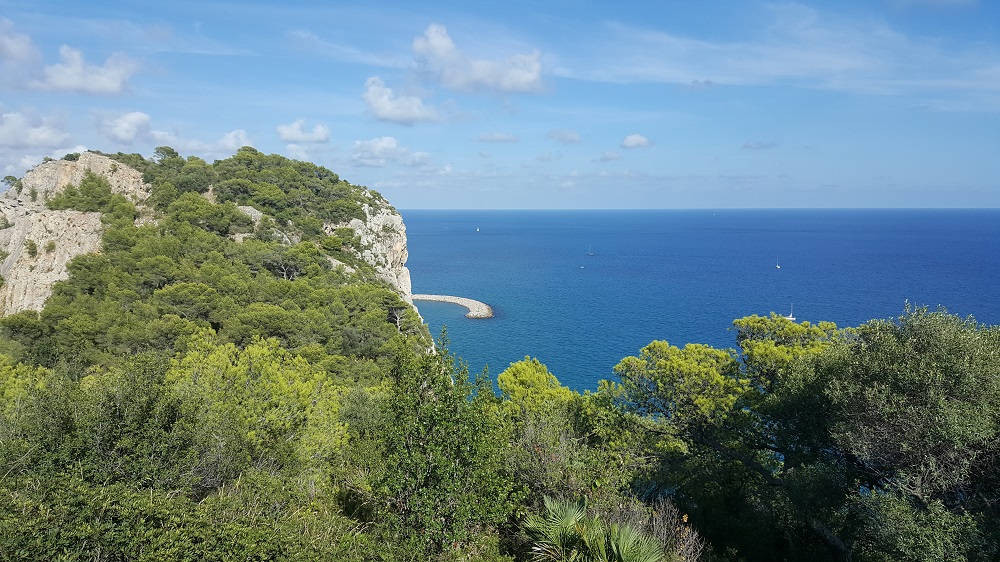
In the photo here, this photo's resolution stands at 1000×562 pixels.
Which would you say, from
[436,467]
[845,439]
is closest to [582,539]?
[436,467]

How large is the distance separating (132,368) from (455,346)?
42.8 meters

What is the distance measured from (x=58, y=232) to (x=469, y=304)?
4640cm

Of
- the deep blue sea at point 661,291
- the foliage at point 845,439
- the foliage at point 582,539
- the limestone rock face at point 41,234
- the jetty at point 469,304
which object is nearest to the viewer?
the foliage at point 582,539

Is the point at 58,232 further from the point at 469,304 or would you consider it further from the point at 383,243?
the point at 469,304

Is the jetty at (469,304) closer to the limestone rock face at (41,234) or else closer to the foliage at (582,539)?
the limestone rock face at (41,234)

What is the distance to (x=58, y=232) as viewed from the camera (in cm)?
3400

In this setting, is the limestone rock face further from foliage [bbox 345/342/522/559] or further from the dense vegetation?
foliage [bbox 345/342/522/559]

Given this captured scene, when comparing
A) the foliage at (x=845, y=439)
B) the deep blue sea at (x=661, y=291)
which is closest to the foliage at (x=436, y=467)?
the foliage at (x=845, y=439)

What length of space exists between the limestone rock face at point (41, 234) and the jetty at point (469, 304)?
37899 mm

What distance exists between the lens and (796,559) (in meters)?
12.8

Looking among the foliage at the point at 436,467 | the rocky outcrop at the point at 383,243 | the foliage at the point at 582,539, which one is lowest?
Answer: the foliage at the point at 582,539

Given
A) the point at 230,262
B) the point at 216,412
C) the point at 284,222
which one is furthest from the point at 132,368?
the point at 284,222

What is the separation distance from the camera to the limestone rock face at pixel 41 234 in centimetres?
3075

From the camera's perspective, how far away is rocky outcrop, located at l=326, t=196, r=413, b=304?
4638 cm
